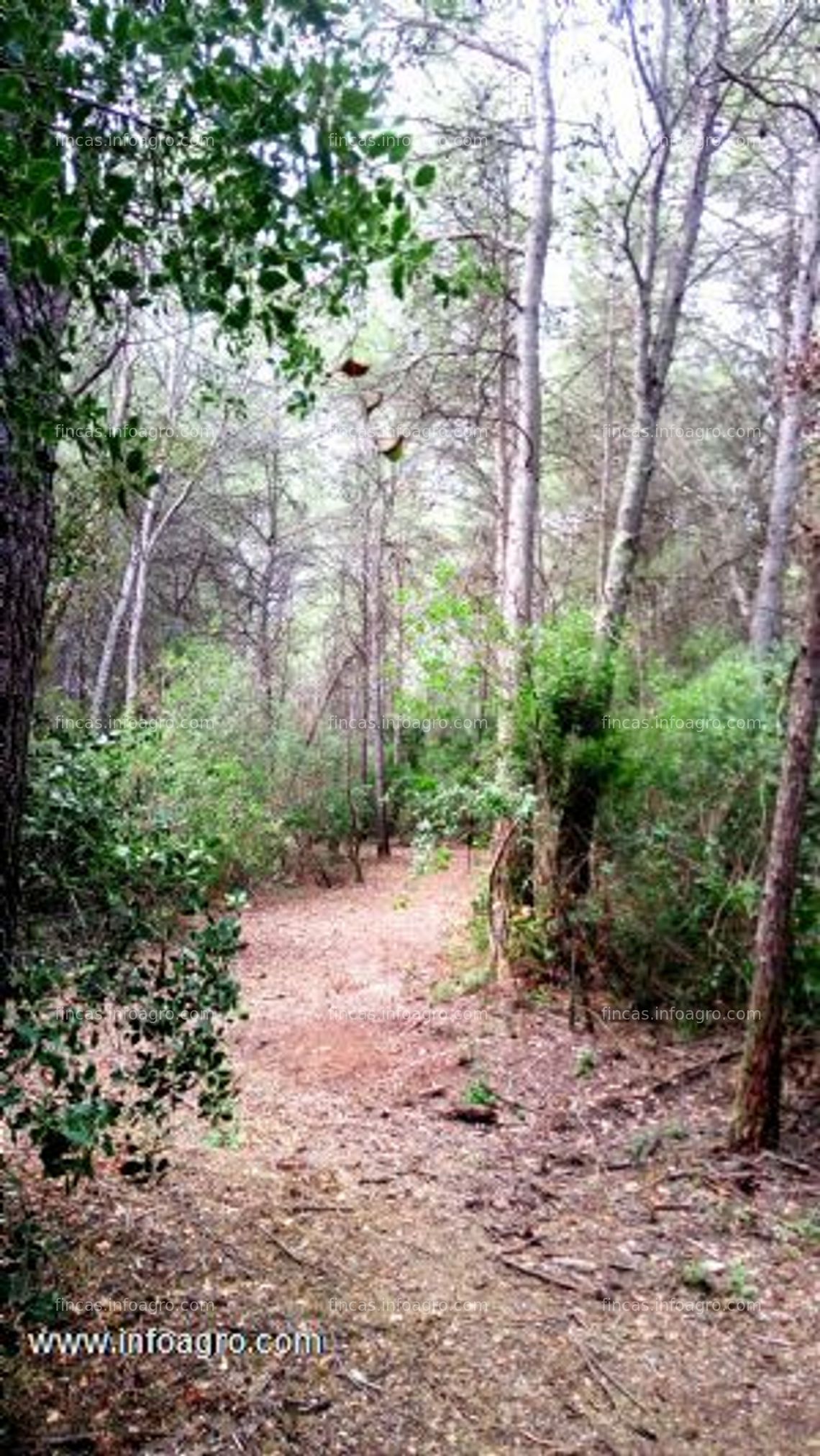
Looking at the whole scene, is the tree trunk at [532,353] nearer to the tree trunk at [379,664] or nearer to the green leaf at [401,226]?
the green leaf at [401,226]

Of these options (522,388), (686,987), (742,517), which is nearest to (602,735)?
(686,987)

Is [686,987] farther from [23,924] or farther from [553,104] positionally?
[553,104]

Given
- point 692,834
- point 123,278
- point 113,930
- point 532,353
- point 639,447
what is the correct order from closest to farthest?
point 123,278 < point 113,930 < point 692,834 < point 639,447 < point 532,353

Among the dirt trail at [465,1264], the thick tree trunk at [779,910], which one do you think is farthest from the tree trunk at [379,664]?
the thick tree trunk at [779,910]

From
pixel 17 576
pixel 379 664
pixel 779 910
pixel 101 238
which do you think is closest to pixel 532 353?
pixel 779 910

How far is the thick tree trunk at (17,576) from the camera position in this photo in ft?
7.14

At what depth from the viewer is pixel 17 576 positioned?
2.42 meters

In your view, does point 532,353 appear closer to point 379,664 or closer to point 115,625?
point 115,625

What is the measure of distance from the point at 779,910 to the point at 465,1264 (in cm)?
239

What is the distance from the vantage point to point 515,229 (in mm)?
11461

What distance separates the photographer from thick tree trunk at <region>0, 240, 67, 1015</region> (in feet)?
7.14

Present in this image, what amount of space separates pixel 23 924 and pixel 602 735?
5.35 meters

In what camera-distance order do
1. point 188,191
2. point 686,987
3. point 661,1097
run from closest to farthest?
1. point 188,191
2. point 661,1097
3. point 686,987

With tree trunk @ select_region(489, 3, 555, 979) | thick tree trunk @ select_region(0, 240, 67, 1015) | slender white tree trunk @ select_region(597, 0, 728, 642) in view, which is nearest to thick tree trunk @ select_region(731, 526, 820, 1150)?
slender white tree trunk @ select_region(597, 0, 728, 642)
